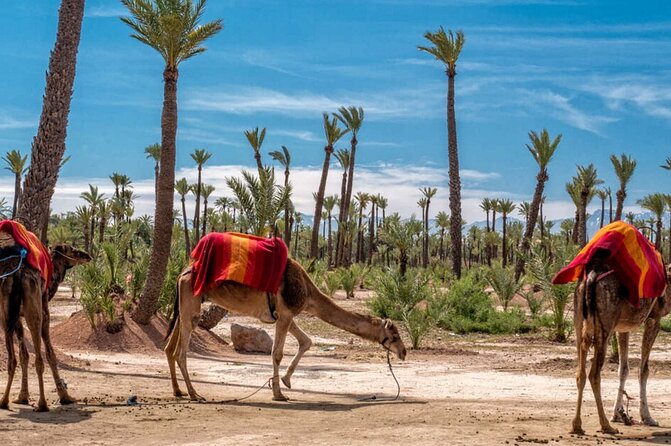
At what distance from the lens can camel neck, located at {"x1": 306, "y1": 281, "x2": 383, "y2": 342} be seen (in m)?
11.5

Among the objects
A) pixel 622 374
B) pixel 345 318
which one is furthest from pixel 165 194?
pixel 622 374

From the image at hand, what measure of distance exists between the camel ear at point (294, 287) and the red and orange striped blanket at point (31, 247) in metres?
3.15

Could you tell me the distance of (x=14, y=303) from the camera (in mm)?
9461

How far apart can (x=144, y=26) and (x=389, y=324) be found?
1111cm

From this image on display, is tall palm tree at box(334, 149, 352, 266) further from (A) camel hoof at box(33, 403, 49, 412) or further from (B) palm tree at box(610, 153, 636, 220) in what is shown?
(A) camel hoof at box(33, 403, 49, 412)

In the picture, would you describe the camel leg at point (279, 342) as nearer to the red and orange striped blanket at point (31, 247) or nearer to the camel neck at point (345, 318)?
the camel neck at point (345, 318)

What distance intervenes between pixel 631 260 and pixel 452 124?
30018mm

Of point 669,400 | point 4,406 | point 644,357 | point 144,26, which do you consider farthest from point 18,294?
point 144,26

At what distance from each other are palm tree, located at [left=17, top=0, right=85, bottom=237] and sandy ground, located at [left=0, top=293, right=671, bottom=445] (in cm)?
314

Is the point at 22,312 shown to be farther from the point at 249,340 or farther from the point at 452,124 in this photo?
the point at 452,124

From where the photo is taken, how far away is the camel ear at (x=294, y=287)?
1150 cm

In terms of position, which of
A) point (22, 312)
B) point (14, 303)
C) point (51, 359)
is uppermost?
point (14, 303)

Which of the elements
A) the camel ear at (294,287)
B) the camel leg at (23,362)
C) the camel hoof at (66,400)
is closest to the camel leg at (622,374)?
the camel ear at (294,287)

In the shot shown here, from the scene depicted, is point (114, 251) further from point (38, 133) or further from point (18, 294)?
point (18, 294)
